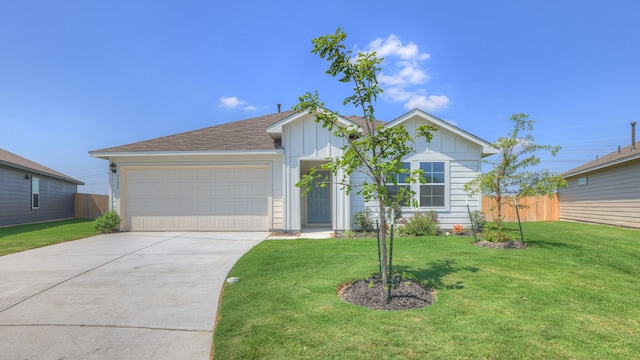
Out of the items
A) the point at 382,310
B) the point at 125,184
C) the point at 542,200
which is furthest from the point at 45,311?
the point at 542,200

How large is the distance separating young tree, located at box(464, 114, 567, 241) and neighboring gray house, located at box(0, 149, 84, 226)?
1918 cm

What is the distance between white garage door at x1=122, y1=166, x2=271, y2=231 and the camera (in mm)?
10844

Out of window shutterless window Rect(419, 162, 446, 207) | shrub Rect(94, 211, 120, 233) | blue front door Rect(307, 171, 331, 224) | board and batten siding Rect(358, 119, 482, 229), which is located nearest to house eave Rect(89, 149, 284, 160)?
shrub Rect(94, 211, 120, 233)

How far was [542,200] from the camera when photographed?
57.1 feet

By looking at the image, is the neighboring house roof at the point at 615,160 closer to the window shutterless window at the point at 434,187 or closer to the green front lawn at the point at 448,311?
the window shutterless window at the point at 434,187

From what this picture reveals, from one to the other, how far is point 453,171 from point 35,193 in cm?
2041

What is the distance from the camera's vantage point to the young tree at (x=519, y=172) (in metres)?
7.45

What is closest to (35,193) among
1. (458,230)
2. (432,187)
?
(432,187)

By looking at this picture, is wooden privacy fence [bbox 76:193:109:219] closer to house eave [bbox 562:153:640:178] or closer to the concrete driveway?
the concrete driveway

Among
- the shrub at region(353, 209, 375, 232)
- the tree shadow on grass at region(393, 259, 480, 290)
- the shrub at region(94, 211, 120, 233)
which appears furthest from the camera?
the shrub at region(94, 211, 120, 233)

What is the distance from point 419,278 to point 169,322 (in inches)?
139

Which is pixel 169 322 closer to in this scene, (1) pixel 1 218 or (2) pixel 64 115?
(2) pixel 64 115

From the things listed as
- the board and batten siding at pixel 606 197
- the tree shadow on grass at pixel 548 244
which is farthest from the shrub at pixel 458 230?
the board and batten siding at pixel 606 197

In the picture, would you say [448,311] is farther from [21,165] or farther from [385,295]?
[21,165]
